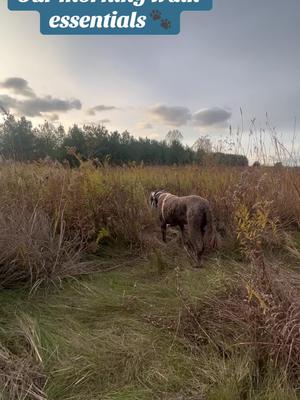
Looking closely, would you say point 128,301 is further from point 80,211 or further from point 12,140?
point 12,140

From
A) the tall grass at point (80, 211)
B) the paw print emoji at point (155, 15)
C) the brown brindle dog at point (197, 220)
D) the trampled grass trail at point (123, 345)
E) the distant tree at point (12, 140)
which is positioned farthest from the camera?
the paw print emoji at point (155, 15)

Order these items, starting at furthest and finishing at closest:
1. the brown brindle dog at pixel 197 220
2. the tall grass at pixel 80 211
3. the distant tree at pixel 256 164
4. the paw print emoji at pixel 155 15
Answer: the distant tree at pixel 256 164
the paw print emoji at pixel 155 15
the brown brindle dog at pixel 197 220
the tall grass at pixel 80 211

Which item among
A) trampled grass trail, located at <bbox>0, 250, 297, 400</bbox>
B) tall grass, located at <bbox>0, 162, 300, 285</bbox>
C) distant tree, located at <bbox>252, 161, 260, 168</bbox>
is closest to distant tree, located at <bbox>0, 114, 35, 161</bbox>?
tall grass, located at <bbox>0, 162, 300, 285</bbox>

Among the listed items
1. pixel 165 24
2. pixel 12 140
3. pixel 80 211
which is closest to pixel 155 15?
pixel 165 24

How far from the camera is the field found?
4.67 feet

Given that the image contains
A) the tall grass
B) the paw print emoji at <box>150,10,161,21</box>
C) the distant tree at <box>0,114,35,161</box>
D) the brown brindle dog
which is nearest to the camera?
the tall grass

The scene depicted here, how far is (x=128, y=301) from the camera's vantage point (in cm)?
224

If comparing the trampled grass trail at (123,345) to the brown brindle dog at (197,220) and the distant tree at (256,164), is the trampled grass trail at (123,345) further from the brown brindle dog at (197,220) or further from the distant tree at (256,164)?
the distant tree at (256,164)

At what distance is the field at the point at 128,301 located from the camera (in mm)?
1423

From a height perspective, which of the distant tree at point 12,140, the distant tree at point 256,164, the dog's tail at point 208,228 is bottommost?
the dog's tail at point 208,228

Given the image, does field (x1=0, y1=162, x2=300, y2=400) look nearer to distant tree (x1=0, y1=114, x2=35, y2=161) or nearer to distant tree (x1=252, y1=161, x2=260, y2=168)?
distant tree (x1=0, y1=114, x2=35, y2=161)

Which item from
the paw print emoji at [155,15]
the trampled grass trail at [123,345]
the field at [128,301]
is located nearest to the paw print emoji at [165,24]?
the paw print emoji at [155,15]

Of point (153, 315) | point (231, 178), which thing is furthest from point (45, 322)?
point (231, 178)

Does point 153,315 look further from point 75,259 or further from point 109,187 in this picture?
point 109,187
